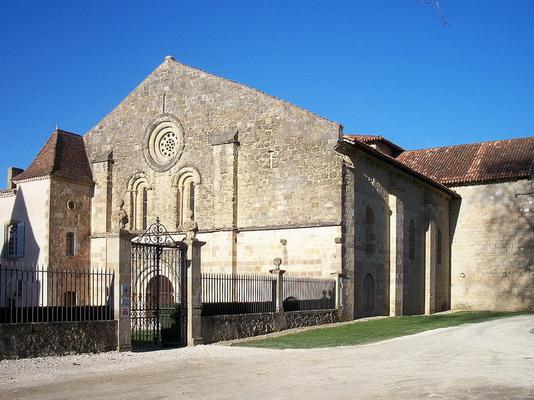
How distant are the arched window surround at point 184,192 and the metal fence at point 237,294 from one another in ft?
23.5

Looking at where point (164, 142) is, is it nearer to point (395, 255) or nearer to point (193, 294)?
point (395, 255)

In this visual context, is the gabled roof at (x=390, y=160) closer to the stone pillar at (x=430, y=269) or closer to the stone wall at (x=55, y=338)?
the stone pillar at (x=430, y=269)

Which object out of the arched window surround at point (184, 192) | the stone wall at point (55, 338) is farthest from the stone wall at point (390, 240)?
the stone wall at point (55, 338)

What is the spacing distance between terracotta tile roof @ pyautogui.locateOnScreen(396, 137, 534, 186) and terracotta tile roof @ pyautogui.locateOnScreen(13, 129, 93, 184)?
19844mm

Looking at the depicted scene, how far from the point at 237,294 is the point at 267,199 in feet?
19.1

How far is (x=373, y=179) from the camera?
93.7 feet

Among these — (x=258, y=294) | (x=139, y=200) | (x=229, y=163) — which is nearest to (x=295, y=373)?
(x=258, y=294)

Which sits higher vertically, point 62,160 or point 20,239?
point 62,160

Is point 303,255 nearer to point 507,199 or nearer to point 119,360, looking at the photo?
point 119,360

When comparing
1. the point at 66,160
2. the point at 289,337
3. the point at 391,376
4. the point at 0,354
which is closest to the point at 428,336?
the point at 289,337

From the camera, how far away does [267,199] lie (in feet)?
89.7

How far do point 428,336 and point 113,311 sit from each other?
899 cm

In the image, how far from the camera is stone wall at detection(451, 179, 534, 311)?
116 feet

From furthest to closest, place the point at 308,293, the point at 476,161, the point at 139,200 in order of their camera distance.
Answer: the point at 476,161 < the point at 139,200 < the point at 308,293
